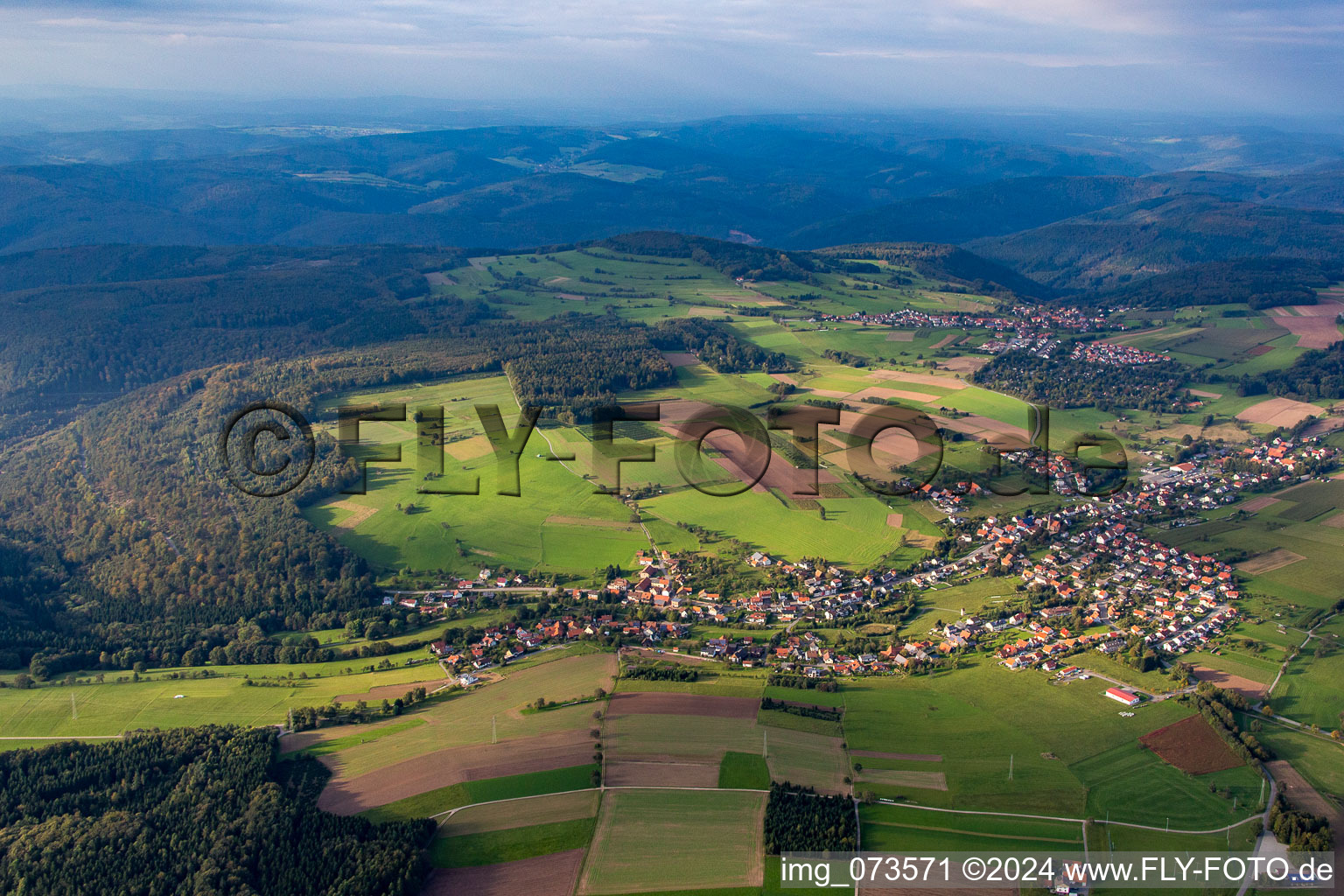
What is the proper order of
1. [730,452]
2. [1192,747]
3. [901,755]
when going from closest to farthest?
[901,755] → [1192,747] → [730,452]

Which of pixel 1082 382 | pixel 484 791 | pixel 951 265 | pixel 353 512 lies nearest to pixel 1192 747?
pixel 484 791

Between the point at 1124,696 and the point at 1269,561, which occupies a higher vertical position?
the point at 1269,561

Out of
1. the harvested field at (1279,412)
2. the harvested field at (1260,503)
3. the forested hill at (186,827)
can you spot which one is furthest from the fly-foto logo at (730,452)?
the forested hill at (186,827)

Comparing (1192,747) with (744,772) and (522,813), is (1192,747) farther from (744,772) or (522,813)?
(522,813)

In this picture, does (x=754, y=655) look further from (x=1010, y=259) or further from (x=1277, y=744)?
(x=1010, y=259)

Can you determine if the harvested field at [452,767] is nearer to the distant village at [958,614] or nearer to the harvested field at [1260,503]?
the distant village at [958,614]
